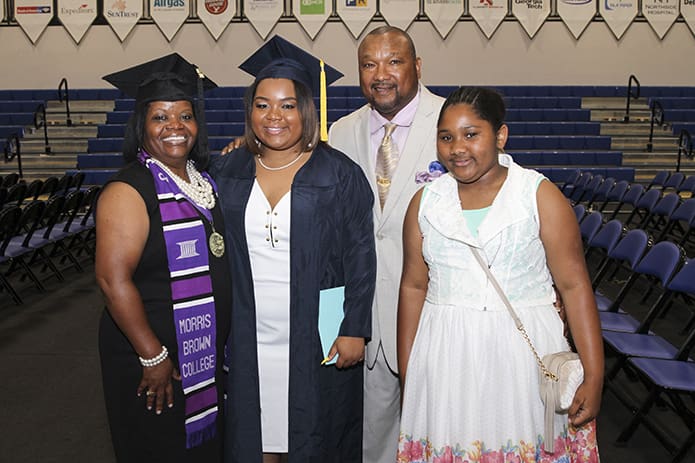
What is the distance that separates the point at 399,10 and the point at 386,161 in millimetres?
12686

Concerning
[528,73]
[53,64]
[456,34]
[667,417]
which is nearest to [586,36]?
[528,73]

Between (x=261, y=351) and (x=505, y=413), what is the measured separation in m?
0.75

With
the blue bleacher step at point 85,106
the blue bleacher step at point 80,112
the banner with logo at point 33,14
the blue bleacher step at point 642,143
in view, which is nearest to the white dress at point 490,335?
the blue bleacher step at point 642,143

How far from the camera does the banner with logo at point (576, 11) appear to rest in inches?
565

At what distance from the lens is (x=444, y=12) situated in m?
14.3

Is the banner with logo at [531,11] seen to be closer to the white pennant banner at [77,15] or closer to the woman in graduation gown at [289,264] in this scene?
the white pennant banner at [77,15]

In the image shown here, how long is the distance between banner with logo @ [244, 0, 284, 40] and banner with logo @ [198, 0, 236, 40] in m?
0.34

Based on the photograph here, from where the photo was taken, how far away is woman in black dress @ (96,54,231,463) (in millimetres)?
1916

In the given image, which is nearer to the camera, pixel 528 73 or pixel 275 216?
pixel 275 216

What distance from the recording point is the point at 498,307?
1.79m

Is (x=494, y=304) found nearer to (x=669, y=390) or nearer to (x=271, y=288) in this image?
(x=271, y=288)

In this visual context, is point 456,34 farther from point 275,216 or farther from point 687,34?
point 275,216

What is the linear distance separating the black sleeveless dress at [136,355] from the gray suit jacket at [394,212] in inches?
20.9

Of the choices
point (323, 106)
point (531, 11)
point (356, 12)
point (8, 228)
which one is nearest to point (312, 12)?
point (356, 12)
